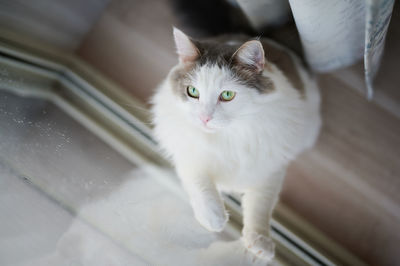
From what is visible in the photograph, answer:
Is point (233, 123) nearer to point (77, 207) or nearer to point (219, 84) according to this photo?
point (219, 84)

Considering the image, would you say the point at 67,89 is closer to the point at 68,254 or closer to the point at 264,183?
the point at 68,254

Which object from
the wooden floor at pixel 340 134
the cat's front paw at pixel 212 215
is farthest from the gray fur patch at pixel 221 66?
the wooden floor at pixel 340 134

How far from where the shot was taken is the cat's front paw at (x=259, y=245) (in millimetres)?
1033

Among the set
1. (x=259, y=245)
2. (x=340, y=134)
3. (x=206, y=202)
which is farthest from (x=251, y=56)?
(x=340, y=134)

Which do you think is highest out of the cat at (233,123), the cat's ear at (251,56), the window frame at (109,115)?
the cat's ear at (251,56)

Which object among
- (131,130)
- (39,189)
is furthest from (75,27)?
(39,189)

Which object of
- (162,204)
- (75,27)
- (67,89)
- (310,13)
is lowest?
(162,204)

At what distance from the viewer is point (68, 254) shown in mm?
863

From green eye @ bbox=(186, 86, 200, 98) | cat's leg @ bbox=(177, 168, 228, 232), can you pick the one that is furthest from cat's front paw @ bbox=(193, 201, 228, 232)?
green eye @ bbox=(186, 86, 200, 98)

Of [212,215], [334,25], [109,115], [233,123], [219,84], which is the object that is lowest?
[109,115]

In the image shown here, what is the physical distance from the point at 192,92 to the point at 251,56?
8.6 inches

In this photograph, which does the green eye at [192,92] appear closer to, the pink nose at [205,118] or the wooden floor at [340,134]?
the pink nose at [205,118]

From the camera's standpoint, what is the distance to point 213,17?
1.46 meters

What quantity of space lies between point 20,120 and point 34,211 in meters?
0.30
